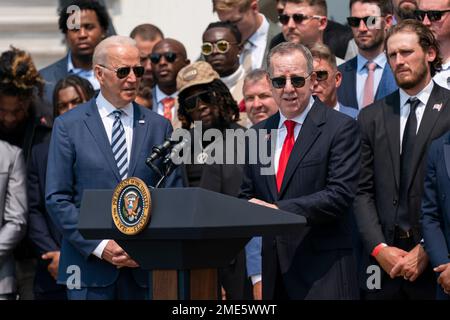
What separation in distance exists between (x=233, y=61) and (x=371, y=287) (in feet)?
9.28

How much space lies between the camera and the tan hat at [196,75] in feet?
29.2

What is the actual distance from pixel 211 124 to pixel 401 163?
1.66 m

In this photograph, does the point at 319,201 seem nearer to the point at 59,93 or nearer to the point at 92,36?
the point at 59,93

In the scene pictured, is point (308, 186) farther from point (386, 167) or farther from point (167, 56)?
point (167, 56)

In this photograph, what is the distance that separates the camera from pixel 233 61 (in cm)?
979

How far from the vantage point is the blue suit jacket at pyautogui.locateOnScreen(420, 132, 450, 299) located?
278 inches

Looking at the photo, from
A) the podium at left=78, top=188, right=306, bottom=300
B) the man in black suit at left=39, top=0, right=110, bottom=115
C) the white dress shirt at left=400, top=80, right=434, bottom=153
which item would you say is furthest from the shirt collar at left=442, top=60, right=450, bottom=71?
the man in black suit at left=39, top=0, right=110, bottom=115

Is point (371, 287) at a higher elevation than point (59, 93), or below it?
below

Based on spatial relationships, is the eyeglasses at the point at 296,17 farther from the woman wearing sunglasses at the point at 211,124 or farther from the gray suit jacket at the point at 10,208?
the gray suit jacket at the point at 10,208

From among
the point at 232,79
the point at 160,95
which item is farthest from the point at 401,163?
the point at 160,95

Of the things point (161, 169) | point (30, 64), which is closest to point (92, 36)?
point (30, 64)

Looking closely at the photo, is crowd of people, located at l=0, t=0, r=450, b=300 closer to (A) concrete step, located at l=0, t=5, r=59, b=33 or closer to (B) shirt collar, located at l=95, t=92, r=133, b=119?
(B) shirt collar, located at l=95, t=92, r=133, b=119

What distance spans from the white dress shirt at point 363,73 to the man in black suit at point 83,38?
2192 millimetres

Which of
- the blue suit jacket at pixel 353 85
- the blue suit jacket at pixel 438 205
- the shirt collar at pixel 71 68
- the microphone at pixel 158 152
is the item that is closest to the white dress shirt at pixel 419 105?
the blue suit jacket at pixel 438 205
